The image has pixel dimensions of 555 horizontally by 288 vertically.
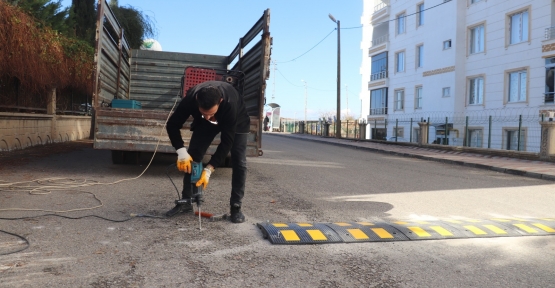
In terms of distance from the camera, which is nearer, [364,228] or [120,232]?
[120,232]

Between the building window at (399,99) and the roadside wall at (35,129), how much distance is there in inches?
818

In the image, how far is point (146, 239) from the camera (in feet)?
14.1

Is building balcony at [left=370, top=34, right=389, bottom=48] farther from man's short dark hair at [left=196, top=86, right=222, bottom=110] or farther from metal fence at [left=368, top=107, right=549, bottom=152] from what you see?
man's short dark hair at [left=196, top=86, right=222, bottom=110]

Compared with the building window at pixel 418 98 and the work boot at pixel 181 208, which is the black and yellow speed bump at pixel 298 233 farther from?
the building window at pixel 418 98

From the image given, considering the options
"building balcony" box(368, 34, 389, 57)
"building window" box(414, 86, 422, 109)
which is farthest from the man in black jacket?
"building balcony" box(368, 34, 389, 57)

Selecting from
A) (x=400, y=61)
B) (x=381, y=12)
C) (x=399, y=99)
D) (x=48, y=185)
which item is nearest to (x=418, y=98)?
(x=399, y=99)

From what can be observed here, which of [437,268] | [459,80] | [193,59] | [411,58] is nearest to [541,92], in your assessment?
[459,80]

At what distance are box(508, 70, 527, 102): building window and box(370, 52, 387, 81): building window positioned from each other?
12.5 metres

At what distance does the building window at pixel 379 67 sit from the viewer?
3476 cm

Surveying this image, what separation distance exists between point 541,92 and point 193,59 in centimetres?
1603

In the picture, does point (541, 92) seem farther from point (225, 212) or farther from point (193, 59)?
point (225, 212)

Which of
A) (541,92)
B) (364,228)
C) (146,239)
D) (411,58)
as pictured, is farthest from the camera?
(411,58)

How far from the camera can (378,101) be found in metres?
36.3

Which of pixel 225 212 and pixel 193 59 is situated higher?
pixel 193 59
